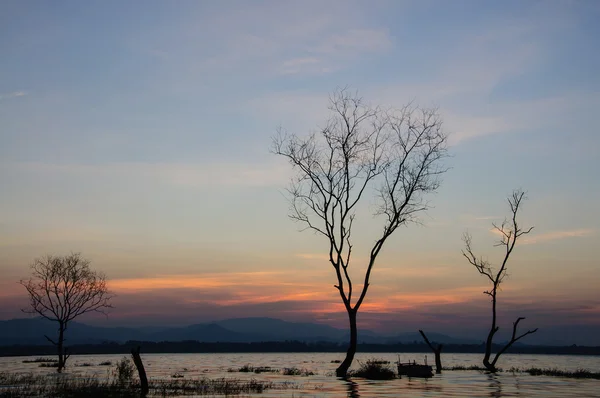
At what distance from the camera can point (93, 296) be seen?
71562 mm

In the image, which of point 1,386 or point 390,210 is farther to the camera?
point 390,210

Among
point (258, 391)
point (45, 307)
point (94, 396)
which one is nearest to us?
point (94, 396)

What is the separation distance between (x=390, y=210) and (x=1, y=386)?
30.3 meters

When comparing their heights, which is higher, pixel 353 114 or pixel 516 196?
pixel 353 114

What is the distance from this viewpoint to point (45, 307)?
68625 mm

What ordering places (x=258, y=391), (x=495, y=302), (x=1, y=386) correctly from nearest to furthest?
(x=258, y=391), (x=1, y=386), (x=495, y=302)

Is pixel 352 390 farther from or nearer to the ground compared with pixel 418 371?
farther from the ground

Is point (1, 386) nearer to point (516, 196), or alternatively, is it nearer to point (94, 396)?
point (94, 396)

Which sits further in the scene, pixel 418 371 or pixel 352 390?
pixel 418 371

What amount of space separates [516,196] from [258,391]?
32940 millimetres

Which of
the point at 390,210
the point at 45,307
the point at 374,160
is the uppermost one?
the point at 374,160

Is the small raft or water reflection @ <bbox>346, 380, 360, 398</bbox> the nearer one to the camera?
water reflection @ <bbox>346, 380, 360, 398</bbox>

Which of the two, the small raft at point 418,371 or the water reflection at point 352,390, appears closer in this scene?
the water reflection at point 352,390

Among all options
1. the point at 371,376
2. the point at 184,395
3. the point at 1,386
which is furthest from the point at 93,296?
the point at 184,395
